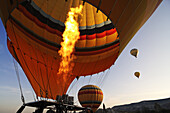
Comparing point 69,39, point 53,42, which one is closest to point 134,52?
point 69,39

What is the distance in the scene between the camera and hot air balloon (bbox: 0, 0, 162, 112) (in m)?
8.55

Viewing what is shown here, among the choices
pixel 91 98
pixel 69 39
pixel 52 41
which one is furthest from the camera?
pixel 91 98

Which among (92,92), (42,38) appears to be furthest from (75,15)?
(92,92)

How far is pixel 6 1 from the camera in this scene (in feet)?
16.2

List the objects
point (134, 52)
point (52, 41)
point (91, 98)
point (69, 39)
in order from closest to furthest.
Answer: point (52, 41) < point (69, 39) < point (134, 52) < point (91, 98)

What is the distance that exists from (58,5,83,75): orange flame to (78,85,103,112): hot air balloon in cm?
871

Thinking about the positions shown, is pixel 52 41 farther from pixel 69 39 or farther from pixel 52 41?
pixel 69 39

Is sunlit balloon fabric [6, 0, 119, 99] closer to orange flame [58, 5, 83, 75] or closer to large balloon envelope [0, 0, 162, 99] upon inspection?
large balloon envelope [0, 0, 162, 99]

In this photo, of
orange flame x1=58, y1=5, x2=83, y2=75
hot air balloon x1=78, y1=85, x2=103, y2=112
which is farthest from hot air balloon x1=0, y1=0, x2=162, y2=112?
hot air balloon x1=78, y1=85, x2=103, y2=112

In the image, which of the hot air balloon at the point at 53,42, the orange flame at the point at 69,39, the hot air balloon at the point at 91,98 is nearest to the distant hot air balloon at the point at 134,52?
the hot air balloon at the point at 53,42

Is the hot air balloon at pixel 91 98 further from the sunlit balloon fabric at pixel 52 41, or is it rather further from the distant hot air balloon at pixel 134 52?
the distant hot air balloon at pixel 134 52

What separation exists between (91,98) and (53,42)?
11.7 meters

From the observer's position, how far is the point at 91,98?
18.2 m

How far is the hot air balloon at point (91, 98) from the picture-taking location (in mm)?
18131
